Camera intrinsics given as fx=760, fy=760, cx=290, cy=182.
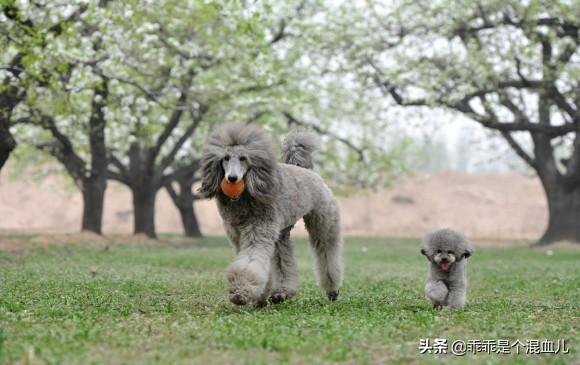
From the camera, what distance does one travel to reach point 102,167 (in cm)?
2622

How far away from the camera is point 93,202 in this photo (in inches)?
1045

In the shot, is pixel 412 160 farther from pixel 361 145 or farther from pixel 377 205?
pixel 361 145

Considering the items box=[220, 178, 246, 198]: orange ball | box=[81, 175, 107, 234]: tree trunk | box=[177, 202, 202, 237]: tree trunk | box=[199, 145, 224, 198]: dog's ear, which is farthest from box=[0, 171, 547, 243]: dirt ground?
box=[220, 178, 246, 198]: orange ball

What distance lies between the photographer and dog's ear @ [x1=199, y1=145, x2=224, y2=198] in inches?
334

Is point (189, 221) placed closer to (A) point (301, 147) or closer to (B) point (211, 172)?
(A) point (301, 147)

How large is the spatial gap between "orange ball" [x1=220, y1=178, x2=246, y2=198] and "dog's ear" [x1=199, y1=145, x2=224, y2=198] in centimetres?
22

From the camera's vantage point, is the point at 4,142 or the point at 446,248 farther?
the point at 4,142

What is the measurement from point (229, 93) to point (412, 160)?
1073 inches

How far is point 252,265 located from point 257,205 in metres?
0.89

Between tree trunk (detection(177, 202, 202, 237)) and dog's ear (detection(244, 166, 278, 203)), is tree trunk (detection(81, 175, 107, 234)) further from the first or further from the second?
dog's ear (detection(244, 166, 278, 203))

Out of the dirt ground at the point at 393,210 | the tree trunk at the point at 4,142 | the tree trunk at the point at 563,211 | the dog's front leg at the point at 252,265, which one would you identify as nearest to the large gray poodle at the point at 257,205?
the dog's front leg at the point at 252,265

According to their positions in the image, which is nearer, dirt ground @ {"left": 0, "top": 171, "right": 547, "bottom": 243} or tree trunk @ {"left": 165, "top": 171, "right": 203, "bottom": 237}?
tree trunk @ {"left": 165, "top": 171, "right": 203, "bottom": 237}

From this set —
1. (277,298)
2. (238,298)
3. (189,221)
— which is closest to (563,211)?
Result: (189,221)

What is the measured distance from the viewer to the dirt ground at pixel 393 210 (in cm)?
5675
